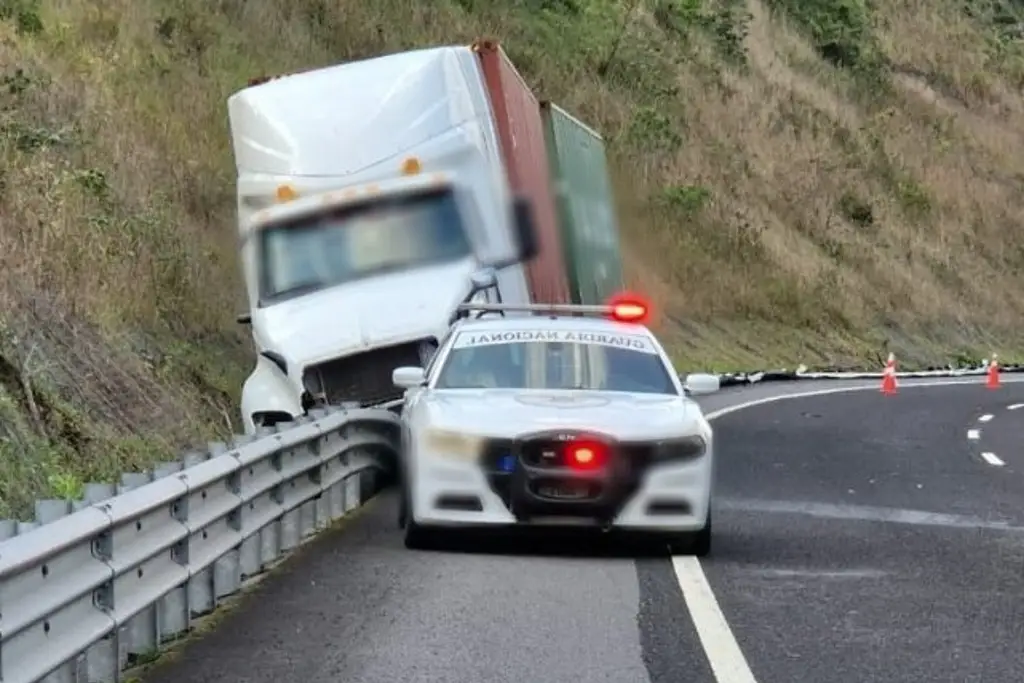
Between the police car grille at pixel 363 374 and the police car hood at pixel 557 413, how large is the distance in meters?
4.47

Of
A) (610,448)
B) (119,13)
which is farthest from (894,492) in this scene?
(119,13)

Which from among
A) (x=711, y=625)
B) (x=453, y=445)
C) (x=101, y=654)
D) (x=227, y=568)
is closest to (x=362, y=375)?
(x=453, y=445)

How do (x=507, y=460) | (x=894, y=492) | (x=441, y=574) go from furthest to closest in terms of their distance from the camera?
(x=894, y=492) < (x=507, y=460) < (x=441, y=574)

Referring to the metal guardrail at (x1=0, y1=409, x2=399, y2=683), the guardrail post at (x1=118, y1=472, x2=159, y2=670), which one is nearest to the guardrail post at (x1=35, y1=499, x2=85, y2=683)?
the metal guardrail at (x1=0, y1=409, x2=399, y2=683)

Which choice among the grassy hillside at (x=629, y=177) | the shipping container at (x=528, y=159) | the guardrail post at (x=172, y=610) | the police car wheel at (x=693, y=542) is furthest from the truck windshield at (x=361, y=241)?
the guardrail post at (x=172, y=610)

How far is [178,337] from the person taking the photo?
22359mm

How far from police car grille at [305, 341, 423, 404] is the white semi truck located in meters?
0.40

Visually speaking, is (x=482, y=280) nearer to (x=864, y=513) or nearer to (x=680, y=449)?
(x=864, y=513)

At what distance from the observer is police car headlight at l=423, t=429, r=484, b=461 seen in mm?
10711

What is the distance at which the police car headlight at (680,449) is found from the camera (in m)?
10.8

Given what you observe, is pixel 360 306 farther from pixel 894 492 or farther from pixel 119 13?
pixel 119 13

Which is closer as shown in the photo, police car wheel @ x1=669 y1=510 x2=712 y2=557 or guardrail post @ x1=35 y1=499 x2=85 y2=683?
guardrail post @ x1=35 y1=499 x2=85 y2=683

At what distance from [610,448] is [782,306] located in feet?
139

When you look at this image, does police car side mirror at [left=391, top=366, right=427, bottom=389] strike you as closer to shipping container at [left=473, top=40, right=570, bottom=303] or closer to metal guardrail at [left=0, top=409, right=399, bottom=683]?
metal guardrail at [left=0, top=409, right=399, bottom=683]
